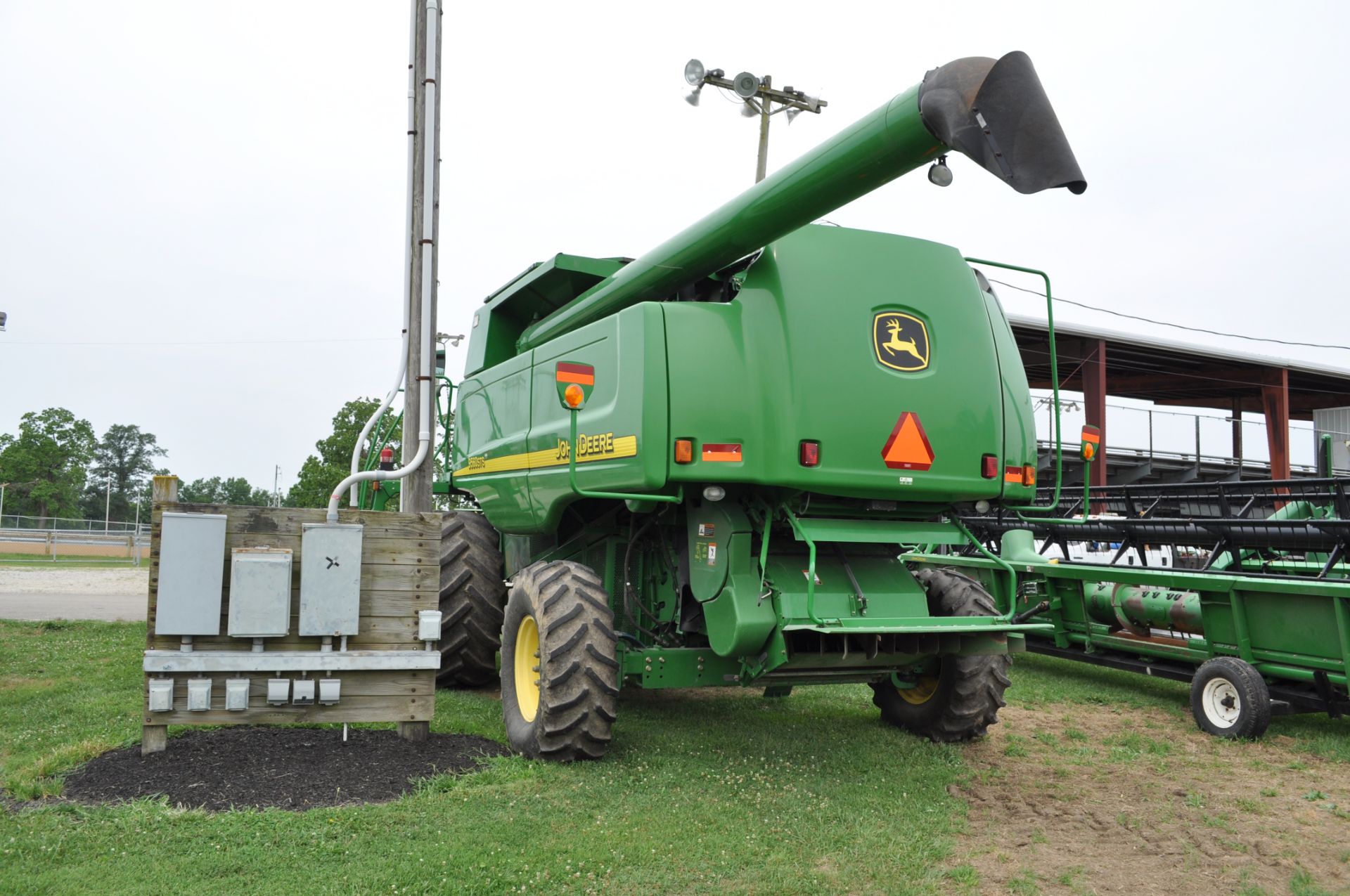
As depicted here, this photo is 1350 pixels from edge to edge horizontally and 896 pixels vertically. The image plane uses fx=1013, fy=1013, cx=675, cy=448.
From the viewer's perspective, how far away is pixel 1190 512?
32.1 ft

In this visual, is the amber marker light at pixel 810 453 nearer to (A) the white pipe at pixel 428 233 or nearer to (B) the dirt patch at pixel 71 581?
(A) the white pipe at pixel 428 233

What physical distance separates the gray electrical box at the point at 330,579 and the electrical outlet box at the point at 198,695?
555 mm

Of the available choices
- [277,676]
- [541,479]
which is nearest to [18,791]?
[277,676]

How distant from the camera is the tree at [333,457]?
102 feet

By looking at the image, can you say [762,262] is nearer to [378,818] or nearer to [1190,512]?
[378,818]

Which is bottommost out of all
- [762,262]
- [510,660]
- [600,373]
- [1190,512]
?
[510,660]

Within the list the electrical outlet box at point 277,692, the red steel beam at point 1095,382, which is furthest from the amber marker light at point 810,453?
the red steel beam at point 1095,382

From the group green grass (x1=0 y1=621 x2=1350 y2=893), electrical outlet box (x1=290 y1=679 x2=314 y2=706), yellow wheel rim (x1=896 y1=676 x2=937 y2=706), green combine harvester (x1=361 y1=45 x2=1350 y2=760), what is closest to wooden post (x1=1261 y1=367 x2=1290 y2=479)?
green combine harvester (x1=361 y1=45 x2=1350 y2=760)

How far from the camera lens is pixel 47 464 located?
2366 inches

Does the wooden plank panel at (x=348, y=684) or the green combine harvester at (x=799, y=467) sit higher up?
the green combine harvester at (x=799, y=467)

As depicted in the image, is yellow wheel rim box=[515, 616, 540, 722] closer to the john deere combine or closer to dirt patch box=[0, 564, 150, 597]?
the john deere combine

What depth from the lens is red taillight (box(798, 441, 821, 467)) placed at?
17.8 ft

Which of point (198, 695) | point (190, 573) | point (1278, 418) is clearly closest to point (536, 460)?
point (190, 573)

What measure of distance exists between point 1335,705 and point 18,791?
7.98m
